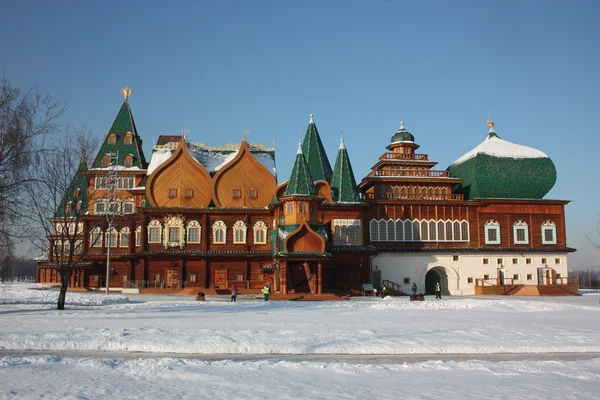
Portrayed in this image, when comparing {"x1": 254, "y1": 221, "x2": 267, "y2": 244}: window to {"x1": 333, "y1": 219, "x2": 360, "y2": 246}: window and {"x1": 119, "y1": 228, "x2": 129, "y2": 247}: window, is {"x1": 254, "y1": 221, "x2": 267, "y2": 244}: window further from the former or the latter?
{"x1": 119, "y1": 228, "x2": 129, "y2": 247}: window

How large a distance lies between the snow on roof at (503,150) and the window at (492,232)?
5800mm

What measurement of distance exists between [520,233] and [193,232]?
26.2 m

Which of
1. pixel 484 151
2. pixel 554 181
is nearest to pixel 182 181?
pixel 484 151

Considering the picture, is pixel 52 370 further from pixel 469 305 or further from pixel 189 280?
pixel 189 280

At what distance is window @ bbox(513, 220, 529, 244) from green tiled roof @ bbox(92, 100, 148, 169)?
32.3 metres

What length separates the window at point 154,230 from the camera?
43781 millimetres

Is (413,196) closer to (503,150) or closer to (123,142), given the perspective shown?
(503,150)

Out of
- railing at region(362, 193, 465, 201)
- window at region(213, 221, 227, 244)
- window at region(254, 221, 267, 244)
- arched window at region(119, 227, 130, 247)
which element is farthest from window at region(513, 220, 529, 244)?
arched window at region(119, 227, 130, 247)

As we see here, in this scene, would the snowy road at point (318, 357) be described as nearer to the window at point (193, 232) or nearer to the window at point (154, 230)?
the window at point (193, 232)

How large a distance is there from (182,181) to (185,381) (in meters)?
36.2

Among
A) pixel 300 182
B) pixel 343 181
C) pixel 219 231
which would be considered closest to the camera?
pixel 300 182

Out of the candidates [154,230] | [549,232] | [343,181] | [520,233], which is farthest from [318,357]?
[549,232]

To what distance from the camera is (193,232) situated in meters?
44.2

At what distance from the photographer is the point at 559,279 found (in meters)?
45.7
